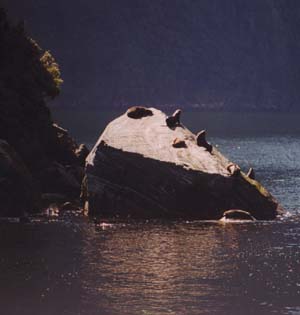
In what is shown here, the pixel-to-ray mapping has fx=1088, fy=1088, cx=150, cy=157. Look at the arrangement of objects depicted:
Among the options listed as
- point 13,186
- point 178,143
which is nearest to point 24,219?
point 13,186

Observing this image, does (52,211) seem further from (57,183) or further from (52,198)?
(57,183)

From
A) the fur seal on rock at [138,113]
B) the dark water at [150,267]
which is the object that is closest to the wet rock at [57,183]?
the fur seal on rock at [138,113]

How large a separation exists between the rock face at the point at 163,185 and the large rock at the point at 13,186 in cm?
385

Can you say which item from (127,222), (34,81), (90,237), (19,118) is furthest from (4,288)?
(34,81)

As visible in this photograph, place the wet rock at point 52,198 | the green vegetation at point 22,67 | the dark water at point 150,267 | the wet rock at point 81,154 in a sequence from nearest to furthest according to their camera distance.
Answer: the dark water at point 150,267 → the wet rock at point 52,198 → the green vegetation at point 22,67 → the wet rock at point 81,154

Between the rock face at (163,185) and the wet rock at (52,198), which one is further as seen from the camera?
the wet rock at (52,198)

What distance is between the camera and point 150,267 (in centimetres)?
5144

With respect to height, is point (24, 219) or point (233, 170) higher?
point (233, 170)

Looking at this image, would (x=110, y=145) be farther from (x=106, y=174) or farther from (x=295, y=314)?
(x=295, y=314)

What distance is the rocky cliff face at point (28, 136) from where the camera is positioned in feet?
221

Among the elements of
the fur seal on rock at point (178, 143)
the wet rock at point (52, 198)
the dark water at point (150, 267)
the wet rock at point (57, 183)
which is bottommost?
the dark water at point (150, 267)

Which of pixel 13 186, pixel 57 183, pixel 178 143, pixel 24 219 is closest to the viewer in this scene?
pixel 24 219

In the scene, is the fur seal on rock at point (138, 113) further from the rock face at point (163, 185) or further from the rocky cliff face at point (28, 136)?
the rock face at point (163, 185)

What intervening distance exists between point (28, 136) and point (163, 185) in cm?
1495
